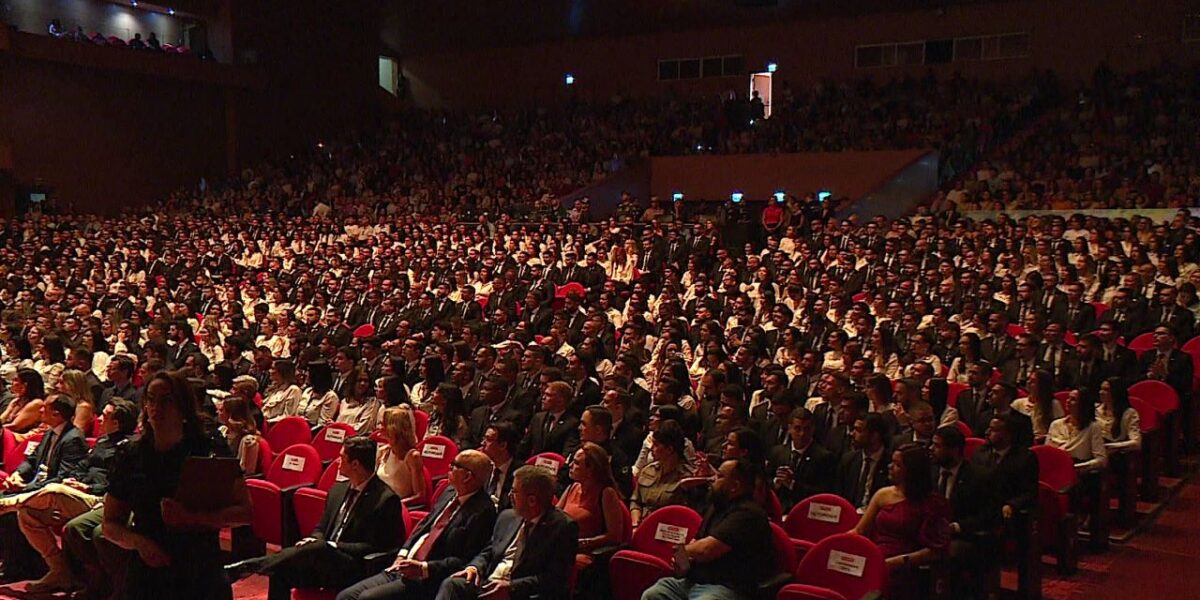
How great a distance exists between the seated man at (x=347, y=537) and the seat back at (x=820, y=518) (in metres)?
1.75

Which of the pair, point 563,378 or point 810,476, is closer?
point 810,476

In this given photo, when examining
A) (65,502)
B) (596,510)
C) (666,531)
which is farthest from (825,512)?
(65,502)

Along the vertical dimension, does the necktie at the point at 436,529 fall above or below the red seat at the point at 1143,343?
below

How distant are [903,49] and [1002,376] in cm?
1348

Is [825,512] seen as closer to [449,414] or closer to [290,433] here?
[449,414]

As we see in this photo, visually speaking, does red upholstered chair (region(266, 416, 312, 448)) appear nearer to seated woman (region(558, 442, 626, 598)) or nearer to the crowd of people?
the crowd of people

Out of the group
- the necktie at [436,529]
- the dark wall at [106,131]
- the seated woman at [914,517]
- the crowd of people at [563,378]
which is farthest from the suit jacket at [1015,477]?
the dark wall at [106,131]

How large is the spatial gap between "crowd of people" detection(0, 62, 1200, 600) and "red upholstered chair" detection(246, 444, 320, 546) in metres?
0.47

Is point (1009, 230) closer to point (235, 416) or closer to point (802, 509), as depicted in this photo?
point (802, 509)

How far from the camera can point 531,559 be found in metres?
3.82

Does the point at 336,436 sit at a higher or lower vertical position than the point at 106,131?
lower

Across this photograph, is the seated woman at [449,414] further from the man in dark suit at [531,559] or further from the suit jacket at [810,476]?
the man in dark suit at [531,559]

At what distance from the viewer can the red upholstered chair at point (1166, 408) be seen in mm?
6520

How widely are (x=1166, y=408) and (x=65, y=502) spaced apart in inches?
257
